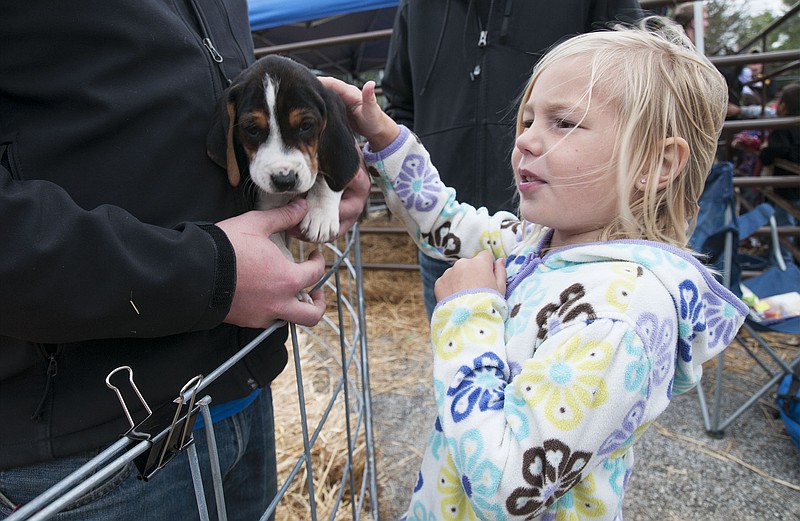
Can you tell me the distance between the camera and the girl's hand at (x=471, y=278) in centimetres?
95

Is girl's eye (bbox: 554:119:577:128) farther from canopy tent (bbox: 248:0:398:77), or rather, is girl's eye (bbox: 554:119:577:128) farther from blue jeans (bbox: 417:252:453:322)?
canopy tent (bbox: 248:0:398:77)

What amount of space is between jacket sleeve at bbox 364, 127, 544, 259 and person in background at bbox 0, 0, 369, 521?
0.42m

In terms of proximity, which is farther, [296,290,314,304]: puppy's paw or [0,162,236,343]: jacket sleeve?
[296,290,314,304]: puppy's paw

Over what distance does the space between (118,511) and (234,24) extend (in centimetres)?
99

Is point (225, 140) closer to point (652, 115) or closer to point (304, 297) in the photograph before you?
point (304, 297)

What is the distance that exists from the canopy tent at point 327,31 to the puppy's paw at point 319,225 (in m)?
2.79

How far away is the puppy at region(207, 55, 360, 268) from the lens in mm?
1082

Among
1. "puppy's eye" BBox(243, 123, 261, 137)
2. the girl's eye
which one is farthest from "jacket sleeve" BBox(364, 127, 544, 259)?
the girl's eye

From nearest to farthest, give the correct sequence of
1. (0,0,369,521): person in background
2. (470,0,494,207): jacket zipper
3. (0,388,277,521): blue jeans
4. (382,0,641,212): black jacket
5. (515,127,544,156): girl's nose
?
(0,0,369,521): person in background, (0,388,277,521): blue jeans, (515,127,544,156): girl's nose, (382,0,641,212): black jacket, (470,0,494,207): jacket zipper

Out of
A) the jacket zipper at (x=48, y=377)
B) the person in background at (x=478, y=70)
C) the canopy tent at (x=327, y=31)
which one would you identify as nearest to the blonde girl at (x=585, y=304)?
the jacket zipper at (x=48, y=377)

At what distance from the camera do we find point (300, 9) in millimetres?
4449

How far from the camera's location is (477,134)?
2.01 m

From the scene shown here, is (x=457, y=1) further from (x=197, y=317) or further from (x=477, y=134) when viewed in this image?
(x=197, y=317)

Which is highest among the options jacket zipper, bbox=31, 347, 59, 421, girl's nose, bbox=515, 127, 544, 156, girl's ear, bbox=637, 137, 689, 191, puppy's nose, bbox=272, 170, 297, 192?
girl's nose, bbox=515, 127, 544, 156
